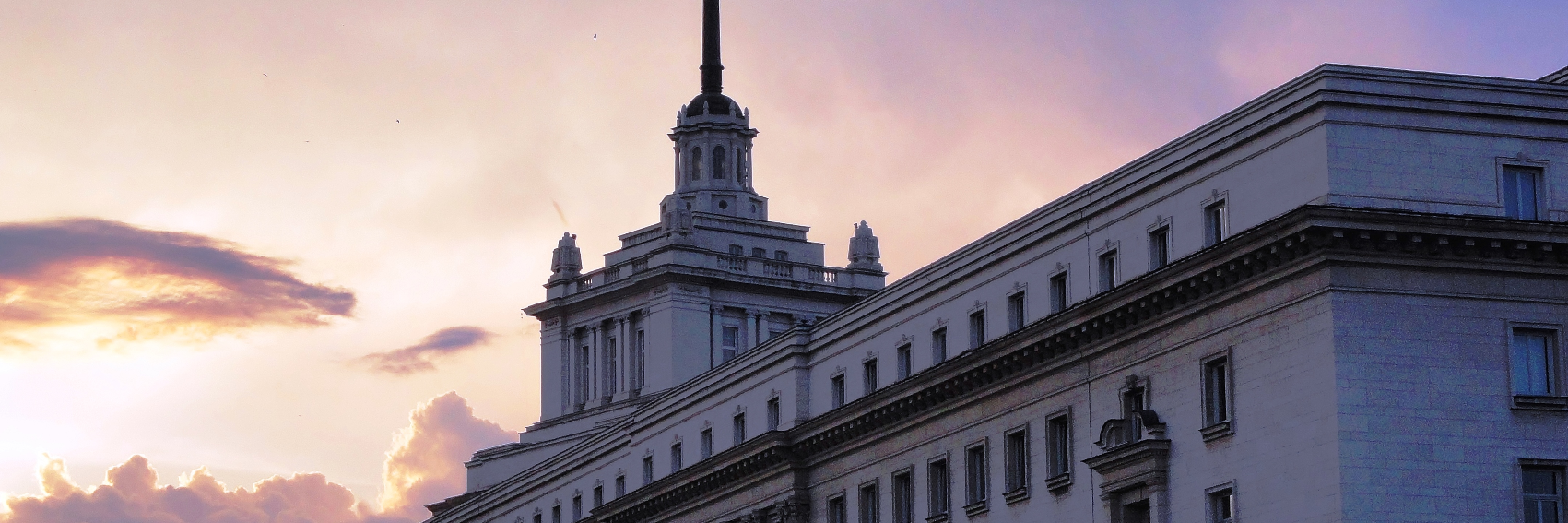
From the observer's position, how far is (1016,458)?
86.2 metres

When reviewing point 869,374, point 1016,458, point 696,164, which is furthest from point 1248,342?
point 696,164

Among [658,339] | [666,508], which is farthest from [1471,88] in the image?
[658,339]

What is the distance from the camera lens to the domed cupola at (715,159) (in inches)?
6452

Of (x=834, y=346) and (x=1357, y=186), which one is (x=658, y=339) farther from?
(x=1357, y=186)

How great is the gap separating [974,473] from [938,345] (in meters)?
5.00

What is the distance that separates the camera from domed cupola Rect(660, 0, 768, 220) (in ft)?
538

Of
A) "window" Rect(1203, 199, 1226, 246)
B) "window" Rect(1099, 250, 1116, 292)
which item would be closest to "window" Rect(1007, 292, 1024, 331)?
"window" Rect(1099, 250, 1116, 292)

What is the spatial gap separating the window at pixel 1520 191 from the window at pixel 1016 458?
19207 mm

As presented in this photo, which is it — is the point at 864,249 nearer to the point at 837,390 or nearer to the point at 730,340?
the point at 730,340

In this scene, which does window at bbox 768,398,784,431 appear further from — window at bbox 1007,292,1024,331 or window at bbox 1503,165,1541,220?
window at bbox 1503,165,1541,220

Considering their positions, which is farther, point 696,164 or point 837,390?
point 696,164

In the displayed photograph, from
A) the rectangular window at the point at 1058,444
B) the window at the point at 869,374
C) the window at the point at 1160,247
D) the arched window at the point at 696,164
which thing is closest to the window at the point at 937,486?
the window at the point at 869,374

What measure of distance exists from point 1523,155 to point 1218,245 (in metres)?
8.05

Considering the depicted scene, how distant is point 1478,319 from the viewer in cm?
6994
